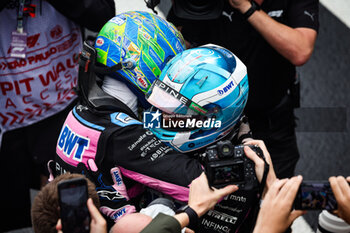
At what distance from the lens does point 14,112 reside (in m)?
2.63

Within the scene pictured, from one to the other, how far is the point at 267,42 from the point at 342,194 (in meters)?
1.30

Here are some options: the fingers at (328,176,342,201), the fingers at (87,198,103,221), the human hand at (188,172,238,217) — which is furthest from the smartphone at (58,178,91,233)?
the fingers at (328,176,342,201)

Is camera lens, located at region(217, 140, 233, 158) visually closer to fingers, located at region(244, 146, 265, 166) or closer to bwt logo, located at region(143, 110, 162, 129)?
fingers, located at region(244, 146, 265, 166)

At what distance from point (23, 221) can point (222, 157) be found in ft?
6.75

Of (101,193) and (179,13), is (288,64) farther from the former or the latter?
(101,193)

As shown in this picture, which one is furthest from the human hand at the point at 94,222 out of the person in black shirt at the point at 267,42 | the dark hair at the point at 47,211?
the person in black shirt at the point at 267,42

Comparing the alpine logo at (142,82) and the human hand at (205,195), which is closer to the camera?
the human hand at (205,195)

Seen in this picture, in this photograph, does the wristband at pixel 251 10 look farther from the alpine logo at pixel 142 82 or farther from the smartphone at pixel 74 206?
the smartphone at pixel 74 206

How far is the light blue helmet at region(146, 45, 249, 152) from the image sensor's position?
68.6 inches

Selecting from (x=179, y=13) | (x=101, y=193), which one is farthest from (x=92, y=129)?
(x=179, y=13)

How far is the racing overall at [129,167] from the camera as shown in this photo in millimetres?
1680

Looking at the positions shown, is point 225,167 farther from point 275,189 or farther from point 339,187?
point 339,187

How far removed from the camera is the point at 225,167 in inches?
57.6

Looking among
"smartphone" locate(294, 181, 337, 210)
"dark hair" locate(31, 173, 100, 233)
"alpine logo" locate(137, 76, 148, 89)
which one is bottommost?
"dark hair" locate(31, 173, 100, 233)
